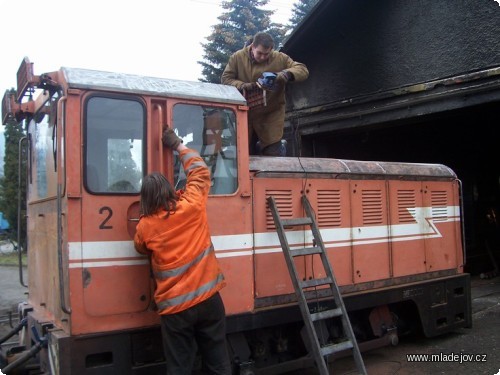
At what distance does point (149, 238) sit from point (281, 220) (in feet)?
4.44

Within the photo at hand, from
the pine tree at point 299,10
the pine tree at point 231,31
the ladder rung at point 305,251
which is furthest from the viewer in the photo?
the pine tree at point 299,10

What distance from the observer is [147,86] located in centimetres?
392

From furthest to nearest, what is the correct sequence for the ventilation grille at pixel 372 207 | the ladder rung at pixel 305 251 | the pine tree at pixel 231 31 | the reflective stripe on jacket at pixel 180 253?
the pine tree at pixel 231 31, the ventilation grille at pixel 372 207, the ladder rung at pixel 305 251, the reflective stripe on jacket at pixel 180 253

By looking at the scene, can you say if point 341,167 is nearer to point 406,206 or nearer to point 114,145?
point 406,206

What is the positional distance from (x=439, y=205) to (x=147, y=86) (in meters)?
4.33

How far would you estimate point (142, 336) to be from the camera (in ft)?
12.4

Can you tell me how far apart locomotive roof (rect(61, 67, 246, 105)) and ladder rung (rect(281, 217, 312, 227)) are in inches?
45.0

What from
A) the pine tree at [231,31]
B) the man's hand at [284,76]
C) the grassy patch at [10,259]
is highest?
the pine tree at [231,31]

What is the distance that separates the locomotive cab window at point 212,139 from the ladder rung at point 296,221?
57 centimetres

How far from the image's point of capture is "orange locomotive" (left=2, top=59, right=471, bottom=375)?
3590 millimetres

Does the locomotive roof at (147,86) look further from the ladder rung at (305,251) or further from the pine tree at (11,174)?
the pine tree at (11,174)

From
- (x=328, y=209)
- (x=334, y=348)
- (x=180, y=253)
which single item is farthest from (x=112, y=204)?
(x=328, y=209)

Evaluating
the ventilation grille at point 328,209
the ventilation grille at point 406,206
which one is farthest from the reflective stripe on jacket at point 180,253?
the ventilation grille at point 406,206

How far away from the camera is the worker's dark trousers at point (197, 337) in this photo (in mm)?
3572
